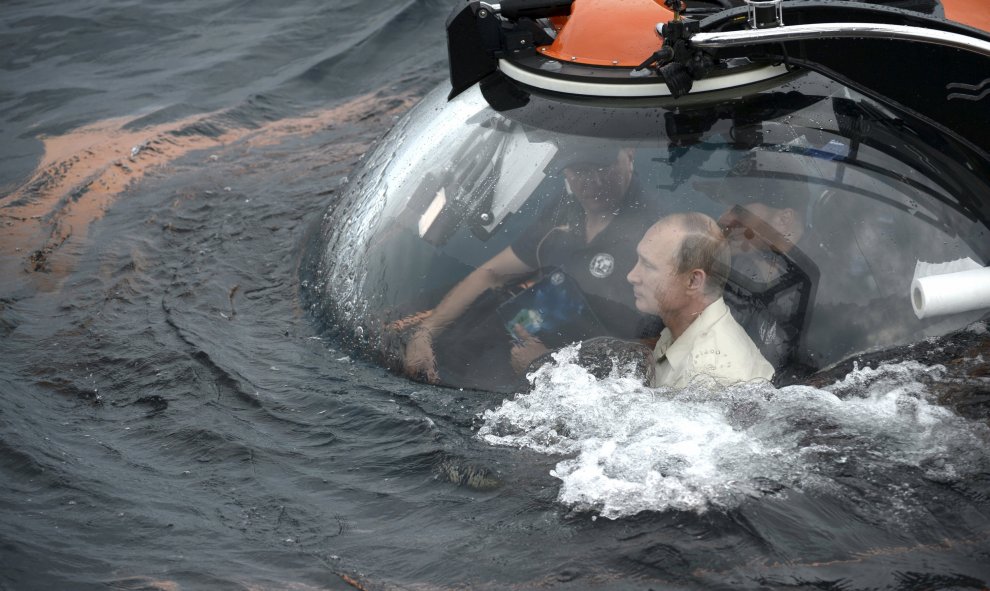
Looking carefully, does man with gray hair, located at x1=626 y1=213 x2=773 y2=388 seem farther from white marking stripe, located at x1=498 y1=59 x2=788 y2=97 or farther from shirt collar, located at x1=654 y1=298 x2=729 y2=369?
white marking stripe, located at x1=498 y1=59 x2=788 y2=97

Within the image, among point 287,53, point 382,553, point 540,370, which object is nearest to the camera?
point 382,553

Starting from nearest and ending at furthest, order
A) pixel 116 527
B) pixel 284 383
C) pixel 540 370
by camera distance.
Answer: pixel 116 527 < pixel 540 370 < pixel 284 383

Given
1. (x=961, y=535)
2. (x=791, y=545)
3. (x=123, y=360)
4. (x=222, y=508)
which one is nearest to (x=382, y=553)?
(x=222, y=508)

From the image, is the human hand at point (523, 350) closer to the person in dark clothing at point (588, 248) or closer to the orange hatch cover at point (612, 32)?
the person in dark clothing at point (588, 248)

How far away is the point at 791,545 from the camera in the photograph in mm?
2570

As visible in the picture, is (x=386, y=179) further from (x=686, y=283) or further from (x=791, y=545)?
(x=791, y=545)

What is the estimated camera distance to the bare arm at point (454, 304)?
3225 millimetres

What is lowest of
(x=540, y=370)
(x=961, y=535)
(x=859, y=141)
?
(x=961, y=535)

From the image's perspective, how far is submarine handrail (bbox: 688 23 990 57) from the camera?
2834mm

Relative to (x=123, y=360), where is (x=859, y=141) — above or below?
above

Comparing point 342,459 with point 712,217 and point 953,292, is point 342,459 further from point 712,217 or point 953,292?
point 953,292

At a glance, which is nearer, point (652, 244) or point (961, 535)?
point (961, 535)

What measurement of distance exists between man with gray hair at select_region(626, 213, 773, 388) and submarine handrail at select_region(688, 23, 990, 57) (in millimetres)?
468

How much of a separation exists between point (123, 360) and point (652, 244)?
1937 millimetres
